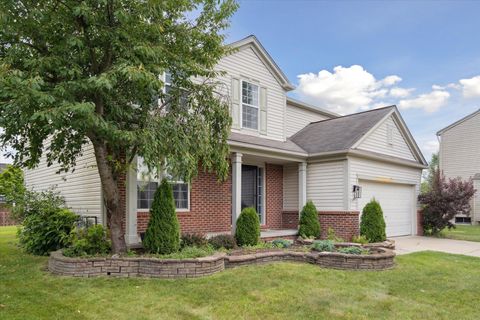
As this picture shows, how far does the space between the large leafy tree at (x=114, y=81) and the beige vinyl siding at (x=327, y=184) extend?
547cm

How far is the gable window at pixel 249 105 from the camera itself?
12.7 meters

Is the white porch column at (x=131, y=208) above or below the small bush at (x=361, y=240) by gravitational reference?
above

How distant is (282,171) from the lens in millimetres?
14133

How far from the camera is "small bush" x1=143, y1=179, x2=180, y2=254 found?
7801 millimetres

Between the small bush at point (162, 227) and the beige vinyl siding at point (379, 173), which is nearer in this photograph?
the small bush at point (162, 227)

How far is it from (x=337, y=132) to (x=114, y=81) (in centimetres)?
955

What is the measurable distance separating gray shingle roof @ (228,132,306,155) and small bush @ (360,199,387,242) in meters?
2.94

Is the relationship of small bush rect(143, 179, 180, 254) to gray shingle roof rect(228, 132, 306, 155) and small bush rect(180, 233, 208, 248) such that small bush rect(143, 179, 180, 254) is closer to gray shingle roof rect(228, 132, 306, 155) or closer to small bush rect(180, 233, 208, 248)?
small bush rect(180, 233, 208, 248)

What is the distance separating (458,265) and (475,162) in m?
18.8

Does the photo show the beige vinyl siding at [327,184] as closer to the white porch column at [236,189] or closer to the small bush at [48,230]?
the white porch column at [236,189]

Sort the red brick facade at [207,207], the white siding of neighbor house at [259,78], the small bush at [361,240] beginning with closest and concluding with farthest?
the red brick facade at [207,207] → the small bush at [361,240] → the white siding of neighbor house at [259,78]

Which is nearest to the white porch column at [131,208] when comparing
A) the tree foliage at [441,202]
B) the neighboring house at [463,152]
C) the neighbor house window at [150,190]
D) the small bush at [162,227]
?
the neighbor house window at [150,190]

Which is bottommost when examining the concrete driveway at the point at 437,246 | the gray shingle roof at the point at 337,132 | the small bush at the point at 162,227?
the concrete driveway at the point at 437,246

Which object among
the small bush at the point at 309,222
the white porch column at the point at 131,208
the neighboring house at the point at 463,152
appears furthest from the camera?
→ the neighboring house at the point at 463,152
